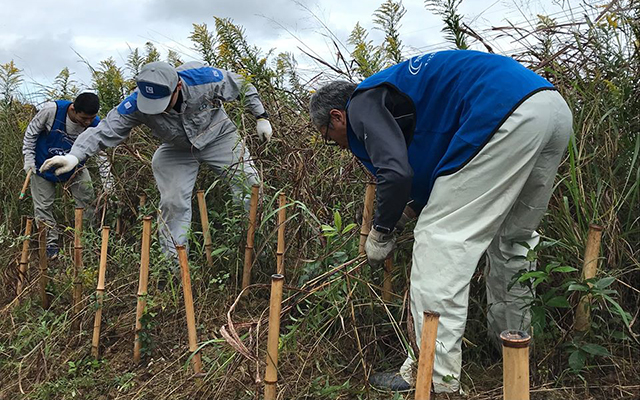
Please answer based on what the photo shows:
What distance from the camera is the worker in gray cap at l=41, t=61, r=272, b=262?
360 cm

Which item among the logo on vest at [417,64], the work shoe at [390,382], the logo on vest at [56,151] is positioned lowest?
the work shoe at [390,382]

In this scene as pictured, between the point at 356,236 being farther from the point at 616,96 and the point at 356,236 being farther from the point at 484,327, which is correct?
the point at 616,96

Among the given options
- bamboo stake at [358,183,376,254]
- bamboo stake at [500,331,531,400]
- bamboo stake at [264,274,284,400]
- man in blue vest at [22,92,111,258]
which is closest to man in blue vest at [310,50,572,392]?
bamboo stake at [358,183,376,254]

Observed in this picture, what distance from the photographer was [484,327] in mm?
2557

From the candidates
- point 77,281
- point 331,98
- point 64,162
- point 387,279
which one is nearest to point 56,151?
point 64,162

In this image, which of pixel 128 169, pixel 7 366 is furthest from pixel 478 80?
pixel 128 169

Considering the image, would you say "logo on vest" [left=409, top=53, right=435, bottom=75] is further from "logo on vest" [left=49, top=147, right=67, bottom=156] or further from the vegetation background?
"logo on vest" [left=49, top=147, right=67, bottom=156]

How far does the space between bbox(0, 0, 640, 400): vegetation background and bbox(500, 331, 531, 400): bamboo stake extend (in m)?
0.91

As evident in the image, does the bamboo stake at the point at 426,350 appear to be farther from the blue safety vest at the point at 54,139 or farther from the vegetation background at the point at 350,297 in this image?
the blue safety vest at the point at 54,139

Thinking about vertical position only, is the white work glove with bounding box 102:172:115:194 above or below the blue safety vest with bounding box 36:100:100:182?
below

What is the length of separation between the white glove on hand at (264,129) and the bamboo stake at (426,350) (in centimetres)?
281

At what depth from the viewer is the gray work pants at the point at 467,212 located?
6.55 feet

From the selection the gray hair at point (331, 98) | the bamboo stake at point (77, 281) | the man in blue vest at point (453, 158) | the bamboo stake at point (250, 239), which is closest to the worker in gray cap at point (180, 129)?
the bamboo stake at point (250, 239)

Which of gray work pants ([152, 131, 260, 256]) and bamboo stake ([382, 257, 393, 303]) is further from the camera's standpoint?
gray work pants ([152, 131, 260, 256])
